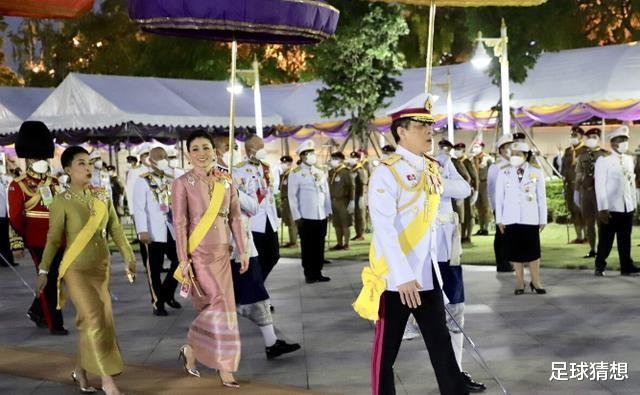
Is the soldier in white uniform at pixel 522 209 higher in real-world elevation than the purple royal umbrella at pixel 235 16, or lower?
lower

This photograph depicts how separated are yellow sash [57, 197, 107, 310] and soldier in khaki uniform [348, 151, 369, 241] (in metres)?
14.2

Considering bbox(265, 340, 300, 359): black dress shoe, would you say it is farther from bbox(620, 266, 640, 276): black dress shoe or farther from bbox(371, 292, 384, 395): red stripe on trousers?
bbox(620, 266, 640, 276): black dress shoe

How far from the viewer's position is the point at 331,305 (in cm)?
1212

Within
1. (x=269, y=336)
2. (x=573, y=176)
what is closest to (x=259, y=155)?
(x=269, y=336)

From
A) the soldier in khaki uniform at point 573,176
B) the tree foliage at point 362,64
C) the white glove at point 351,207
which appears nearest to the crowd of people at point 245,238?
the soldier in khaki uniform at point 573,176

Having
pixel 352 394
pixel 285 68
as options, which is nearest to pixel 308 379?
pixel 352 394

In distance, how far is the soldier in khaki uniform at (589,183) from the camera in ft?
53.0

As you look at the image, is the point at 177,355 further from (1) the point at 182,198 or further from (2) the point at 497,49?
(2) the point at 497,49

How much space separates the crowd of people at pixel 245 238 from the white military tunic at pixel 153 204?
0.6 inches

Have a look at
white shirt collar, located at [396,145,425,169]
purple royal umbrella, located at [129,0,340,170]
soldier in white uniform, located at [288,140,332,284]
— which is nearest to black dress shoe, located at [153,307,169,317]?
soldier in white uniform, located at [288,140,332,284]

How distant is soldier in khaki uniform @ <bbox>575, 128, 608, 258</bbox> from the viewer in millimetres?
16141

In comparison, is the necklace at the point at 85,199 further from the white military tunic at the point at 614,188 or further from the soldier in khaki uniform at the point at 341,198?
the soldier in khaki uniform at the point at 341,198

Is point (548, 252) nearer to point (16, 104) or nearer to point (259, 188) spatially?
point (259, 188)

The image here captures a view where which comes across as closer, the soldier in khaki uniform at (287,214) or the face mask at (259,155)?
the face mask at (259,155)
